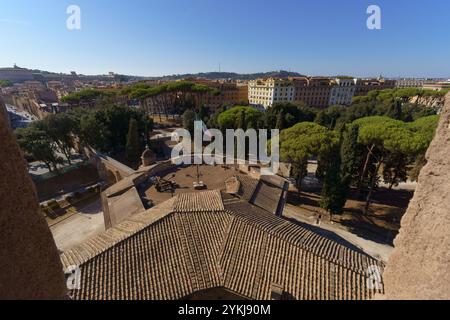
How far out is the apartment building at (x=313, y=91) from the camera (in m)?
77.0

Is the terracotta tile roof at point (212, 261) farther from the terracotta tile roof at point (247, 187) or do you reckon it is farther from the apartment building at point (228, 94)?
the apartment building at point (228, 94)

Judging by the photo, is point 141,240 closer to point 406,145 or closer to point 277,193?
point 277,193

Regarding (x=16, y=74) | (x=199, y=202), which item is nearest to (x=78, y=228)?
(x=199, y=202)

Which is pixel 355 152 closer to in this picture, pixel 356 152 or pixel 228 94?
pixel 356 152

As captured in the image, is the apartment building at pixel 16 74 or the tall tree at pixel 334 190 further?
the apartment building at pixel 16 74

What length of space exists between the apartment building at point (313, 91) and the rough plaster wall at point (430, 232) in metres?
76.4

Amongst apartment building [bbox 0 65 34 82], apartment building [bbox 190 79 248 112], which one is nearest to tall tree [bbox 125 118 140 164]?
apartment building [bbox 190 79 248 112]

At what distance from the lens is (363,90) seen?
8538 centimetres

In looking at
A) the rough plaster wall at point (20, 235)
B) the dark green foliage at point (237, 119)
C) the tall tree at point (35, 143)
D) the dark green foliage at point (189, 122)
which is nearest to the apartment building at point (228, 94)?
the dark green foliage at point (189, 122)

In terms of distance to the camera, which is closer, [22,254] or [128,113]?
[22,254]

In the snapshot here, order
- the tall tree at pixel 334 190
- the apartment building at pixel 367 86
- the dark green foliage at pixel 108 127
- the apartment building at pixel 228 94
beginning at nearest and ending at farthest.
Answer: the tall tree at pixel 334 190, the dark green foliage at pixel 108 127, the apartment building at pixel 228 94, the apartment building at pixel 367 86

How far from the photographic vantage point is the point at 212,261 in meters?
9.51

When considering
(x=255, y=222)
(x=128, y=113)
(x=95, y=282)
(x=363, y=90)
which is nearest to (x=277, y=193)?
(x=255, y=222)

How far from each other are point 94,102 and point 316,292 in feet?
214
